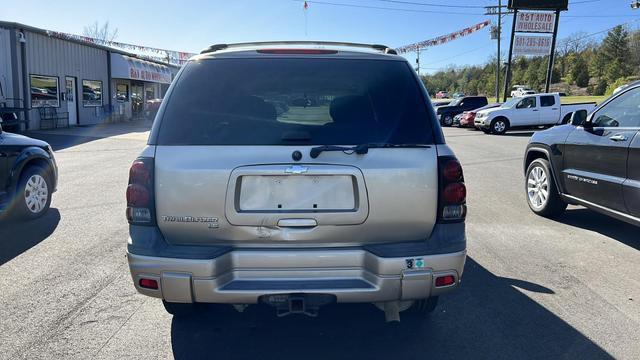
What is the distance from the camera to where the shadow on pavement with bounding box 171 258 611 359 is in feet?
11.0

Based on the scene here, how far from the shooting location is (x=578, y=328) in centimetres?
369

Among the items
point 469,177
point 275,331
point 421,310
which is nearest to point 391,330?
point 421,310

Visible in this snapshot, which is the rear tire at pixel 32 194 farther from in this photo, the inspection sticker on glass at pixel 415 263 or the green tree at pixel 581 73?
the green tree at pixel 581 73

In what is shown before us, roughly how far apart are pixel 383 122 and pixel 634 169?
11.0 feet

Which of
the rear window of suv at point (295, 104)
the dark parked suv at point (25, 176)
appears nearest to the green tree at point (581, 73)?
the dark parked suv at point (25, 176)

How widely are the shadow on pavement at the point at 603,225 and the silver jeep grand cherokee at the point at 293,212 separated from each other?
3.98m

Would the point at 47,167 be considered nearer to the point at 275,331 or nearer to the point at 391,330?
the point at 275,331

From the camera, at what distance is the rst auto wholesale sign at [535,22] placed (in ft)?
104

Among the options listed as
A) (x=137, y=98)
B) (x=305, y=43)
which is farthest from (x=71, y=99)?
(x=305, y=43)

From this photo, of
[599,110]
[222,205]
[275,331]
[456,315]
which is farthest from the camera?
[599,110]

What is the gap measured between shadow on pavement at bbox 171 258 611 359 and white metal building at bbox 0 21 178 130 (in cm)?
1465

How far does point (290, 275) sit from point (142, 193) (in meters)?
0.96

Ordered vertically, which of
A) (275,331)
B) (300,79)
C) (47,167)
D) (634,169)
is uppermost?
(300,79)

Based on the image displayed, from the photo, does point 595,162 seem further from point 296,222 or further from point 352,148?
point 296,222
